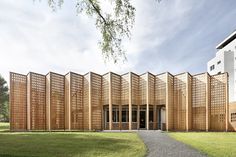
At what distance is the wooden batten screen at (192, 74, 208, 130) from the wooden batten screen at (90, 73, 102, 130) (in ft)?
32.3

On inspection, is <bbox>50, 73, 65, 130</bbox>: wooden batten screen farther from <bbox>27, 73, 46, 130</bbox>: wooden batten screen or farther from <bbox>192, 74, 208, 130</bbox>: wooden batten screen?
<bbox>192, 74, 208, 130</bbox>: wooden batten screen

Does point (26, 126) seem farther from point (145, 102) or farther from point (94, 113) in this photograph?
point (145, 102)

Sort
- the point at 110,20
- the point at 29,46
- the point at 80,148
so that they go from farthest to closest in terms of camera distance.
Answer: the point at 29,46
the point at 80,148
the point at 110,20

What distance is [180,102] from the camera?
29047 millimetres

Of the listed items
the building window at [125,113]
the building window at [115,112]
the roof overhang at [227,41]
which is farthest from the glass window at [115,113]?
the roof overhang at [227,41]

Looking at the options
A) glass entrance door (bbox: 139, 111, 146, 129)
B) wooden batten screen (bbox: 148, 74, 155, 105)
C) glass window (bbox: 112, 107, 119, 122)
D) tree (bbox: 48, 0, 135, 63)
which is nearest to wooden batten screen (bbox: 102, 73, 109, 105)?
glass window (bbox: 112, 107, 119, 122)

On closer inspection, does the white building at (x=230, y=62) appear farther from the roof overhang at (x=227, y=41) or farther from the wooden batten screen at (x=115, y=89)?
the wooden batten screen at (x=115, y=89)

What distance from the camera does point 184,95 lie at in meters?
28.8

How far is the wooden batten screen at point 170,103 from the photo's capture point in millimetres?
27797

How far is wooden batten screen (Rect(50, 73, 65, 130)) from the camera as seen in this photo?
29.0 m

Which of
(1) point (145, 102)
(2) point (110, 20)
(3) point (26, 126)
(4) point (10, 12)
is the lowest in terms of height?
(3) point (26, 126)

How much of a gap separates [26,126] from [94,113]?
7185 millimetres

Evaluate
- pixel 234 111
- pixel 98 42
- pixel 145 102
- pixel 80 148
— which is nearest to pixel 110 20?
pixel 98 42

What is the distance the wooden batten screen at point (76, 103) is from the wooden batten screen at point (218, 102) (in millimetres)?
13563
